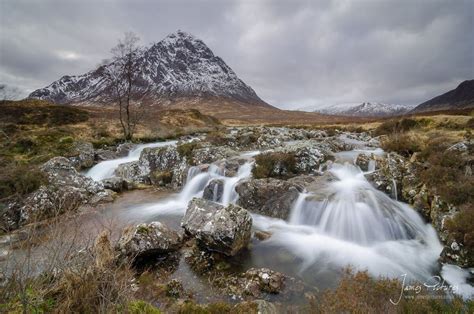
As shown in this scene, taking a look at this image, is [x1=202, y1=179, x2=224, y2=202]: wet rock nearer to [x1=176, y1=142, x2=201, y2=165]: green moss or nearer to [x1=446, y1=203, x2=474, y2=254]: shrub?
[x1=176, y1=142, x2=201, y2=165]: green moss

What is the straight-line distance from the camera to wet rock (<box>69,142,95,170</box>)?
2039 cm

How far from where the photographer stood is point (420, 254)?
867 cm

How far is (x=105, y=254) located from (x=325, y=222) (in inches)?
346

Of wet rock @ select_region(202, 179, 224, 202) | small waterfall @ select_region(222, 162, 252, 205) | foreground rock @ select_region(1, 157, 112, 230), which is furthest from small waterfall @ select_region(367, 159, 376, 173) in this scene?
foreground rock @ select_region(1, 157, 112, 230)

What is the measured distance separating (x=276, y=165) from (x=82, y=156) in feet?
53.4

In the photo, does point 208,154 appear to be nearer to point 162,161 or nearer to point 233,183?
point 162,161

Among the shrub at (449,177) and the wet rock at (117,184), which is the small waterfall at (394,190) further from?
the wet rock at (117,184)

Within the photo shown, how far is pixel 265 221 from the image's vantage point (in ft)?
37.9

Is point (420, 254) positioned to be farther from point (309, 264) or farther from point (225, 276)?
point (225, 276)

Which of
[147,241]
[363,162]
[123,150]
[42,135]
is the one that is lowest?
[147,241]

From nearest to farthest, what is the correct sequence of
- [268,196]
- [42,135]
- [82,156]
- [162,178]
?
[268,196]
[162,178]
[82,156]
[42,135]

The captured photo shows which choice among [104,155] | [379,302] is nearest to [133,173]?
[104,155]

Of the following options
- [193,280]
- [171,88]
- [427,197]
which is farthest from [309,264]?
[171,88]

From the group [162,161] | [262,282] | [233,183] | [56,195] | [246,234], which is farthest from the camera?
[162,161]
